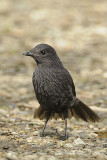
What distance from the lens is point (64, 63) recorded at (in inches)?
401

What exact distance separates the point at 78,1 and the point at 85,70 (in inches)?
300

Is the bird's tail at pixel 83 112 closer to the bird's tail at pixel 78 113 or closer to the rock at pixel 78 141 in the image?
the bird's tail at pixel 78 113

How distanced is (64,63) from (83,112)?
450cm

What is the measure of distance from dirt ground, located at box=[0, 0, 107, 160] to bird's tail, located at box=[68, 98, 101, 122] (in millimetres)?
190

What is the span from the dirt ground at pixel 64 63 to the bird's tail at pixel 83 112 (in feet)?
0.62

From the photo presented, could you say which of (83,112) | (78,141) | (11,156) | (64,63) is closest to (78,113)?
(83,112)

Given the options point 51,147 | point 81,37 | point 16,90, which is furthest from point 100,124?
point 81,37

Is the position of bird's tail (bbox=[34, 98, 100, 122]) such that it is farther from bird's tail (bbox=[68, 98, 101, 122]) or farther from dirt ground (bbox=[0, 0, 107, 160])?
dirt ground (bbox=[0, 0, 107, 160])

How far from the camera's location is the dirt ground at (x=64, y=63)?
483cm

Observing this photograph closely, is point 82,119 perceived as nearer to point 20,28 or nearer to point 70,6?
point 20,28

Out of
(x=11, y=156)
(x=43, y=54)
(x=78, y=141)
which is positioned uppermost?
(x=43, y=54)

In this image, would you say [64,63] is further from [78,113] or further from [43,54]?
[43,54]

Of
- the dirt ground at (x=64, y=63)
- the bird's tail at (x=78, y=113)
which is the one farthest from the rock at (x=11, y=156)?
the bird's tail at (x=78, y=113)

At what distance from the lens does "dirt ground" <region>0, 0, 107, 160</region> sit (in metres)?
4.83
